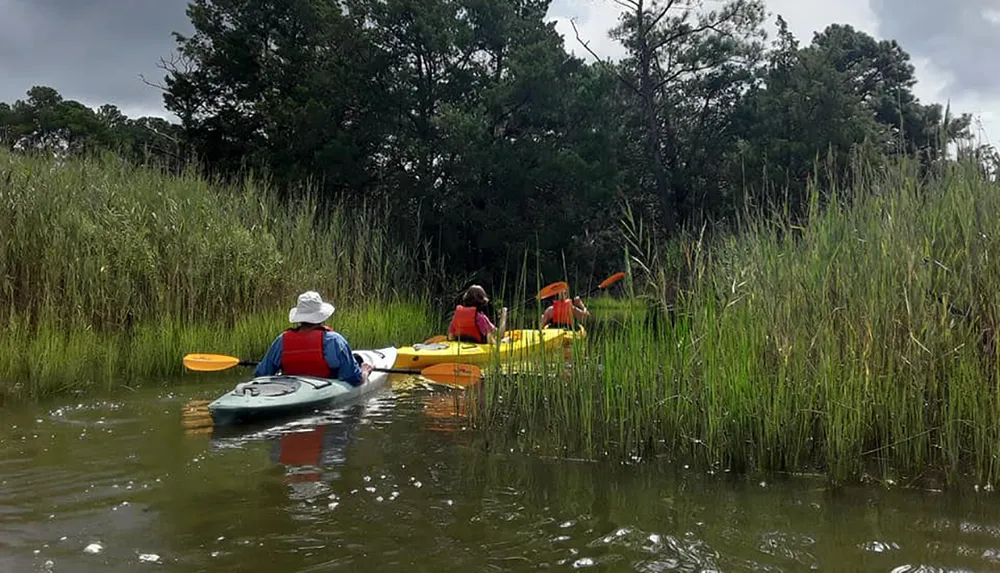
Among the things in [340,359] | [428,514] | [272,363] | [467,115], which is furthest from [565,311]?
[467,115]

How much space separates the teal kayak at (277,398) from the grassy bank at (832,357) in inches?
79.1

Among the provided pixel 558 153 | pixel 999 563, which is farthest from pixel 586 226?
pixel 999 563

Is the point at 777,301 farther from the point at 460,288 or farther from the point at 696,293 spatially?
the point at 460,288

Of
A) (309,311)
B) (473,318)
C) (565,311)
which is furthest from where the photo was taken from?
(565,311)

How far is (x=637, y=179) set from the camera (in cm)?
2189

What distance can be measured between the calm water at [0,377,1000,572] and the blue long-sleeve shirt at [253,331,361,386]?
1.38 m

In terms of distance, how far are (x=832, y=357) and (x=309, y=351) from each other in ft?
13.1

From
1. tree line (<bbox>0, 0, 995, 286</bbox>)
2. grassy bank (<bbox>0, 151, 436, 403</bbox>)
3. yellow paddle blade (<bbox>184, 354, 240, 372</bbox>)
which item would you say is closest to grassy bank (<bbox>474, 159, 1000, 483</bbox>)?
yellow paddle blade (<bbox>184, 354, 240, 372</bbox>)

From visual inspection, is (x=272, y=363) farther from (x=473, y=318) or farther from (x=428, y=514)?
(x=428, y=514)

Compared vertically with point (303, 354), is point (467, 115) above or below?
above

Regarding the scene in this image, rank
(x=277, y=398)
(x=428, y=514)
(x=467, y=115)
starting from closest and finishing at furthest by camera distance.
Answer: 1. (x=428, y=514)
2. (x=277, y=398)
3. (x=467, y=115)

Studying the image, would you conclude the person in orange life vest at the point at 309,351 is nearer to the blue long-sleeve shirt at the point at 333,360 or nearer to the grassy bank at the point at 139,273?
the blue long-sleeve shirt at the point at 333,360

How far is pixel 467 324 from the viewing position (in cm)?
793

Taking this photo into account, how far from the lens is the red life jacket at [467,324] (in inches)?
310
